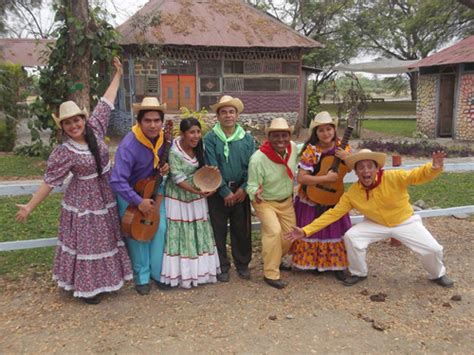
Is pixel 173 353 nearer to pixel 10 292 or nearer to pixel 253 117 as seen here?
pixel 10 292

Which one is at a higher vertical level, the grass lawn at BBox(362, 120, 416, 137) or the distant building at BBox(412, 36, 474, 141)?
the distant building at BBox(412, 36, 474, 141)

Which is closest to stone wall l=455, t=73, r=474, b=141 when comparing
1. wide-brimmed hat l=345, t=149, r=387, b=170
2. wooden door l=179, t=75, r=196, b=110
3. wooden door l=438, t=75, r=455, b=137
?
wooden door l=438, t=75, r=455, b=137

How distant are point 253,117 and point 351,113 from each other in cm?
1266

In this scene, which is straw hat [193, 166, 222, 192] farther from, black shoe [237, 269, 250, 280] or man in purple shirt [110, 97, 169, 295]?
black shoe [237, 269, 250, 280]

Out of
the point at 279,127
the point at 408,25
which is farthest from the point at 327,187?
the point at 408,25

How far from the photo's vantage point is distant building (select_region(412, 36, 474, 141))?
1524 cm

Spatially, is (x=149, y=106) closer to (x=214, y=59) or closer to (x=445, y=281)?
(x=445, y=281)

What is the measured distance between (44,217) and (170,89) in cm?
1042

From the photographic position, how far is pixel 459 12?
26.0 m

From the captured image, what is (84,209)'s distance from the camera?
3.53 meters

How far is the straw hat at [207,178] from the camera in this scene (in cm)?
372

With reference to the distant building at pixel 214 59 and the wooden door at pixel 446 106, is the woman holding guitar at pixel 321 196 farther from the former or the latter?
the wooden door at pixel 446 106

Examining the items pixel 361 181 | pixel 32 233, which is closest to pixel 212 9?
pixel 32 233

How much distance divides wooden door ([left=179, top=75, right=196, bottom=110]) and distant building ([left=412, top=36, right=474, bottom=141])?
815cm
